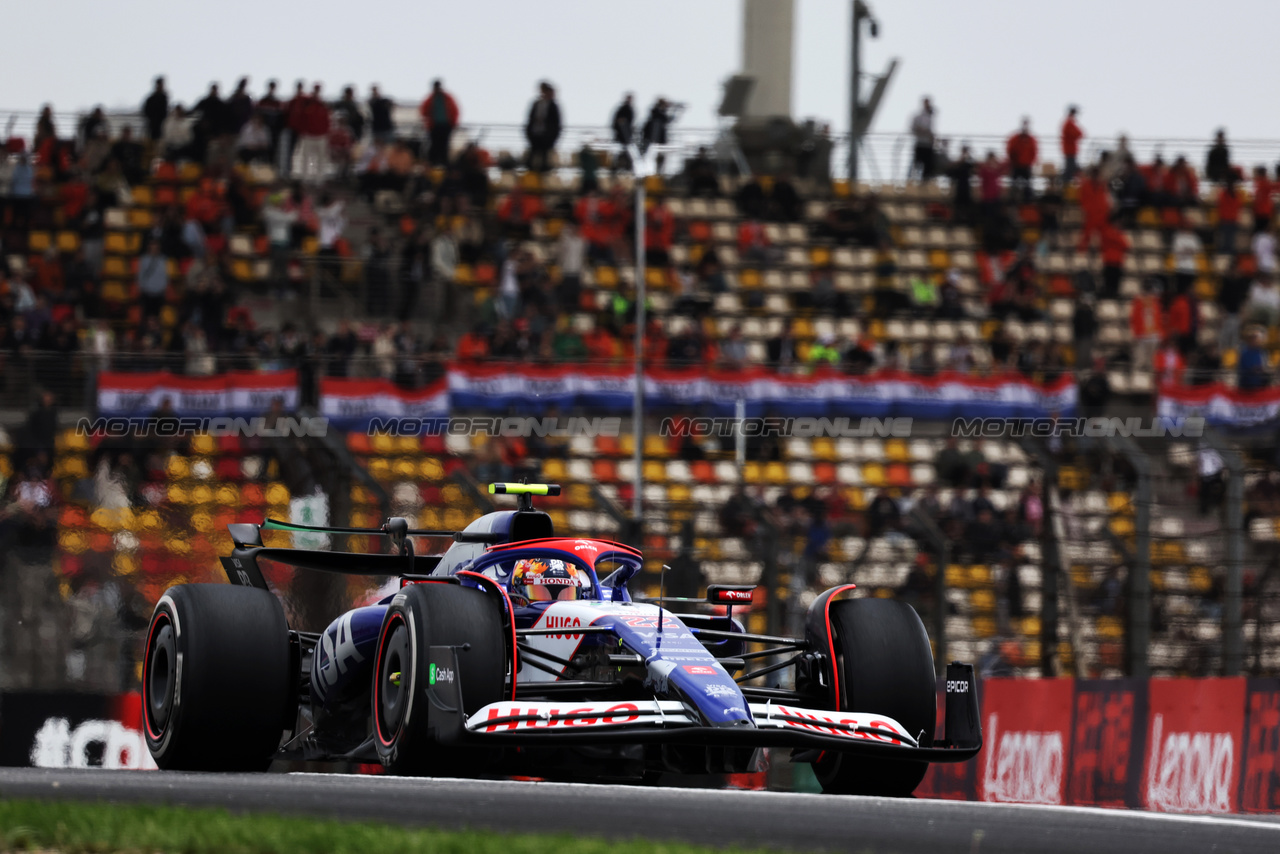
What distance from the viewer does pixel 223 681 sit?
25.4 ft

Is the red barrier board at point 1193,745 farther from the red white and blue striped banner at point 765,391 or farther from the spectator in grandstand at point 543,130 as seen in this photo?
the spectator in grandstand at point 543,130

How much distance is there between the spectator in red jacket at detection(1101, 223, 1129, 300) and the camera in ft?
73.6

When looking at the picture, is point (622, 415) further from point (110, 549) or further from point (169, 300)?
point (169, 300)

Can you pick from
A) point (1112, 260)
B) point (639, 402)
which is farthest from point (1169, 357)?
point (639, 402)

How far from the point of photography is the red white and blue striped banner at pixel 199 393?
14031 millimetres

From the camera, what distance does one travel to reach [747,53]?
2734cm

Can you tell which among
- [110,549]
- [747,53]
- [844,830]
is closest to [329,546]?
[110,549]

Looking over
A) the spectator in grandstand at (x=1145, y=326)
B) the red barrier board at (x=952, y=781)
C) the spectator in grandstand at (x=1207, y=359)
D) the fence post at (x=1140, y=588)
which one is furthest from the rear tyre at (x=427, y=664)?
the spectator in grandstand at (x=1207, y=359)

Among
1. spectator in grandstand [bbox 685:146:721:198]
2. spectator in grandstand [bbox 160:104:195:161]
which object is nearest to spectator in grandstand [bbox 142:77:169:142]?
spectator in grandstand [bbox 160:104:195:161]

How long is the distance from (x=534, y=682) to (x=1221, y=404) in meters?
10.6

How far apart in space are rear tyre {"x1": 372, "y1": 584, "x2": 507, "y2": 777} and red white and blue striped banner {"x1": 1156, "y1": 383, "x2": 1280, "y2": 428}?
10.3 meters

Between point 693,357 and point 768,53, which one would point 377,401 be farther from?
point 768,53

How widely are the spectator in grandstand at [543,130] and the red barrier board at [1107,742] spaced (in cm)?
1296

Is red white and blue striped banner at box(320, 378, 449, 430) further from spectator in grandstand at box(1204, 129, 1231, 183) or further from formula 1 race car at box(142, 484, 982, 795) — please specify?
spectator in grandstand at box(1204, 129, 1231, 183)
